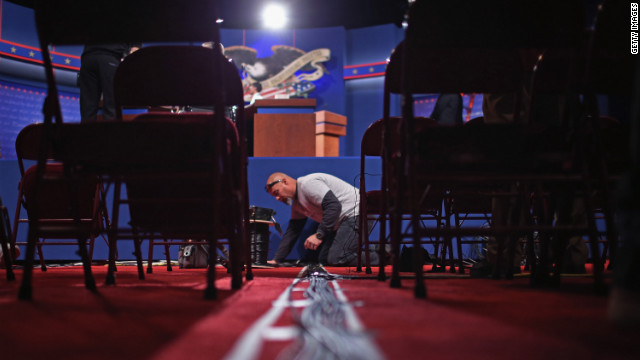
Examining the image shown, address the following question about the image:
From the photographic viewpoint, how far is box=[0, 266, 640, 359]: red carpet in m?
0.70

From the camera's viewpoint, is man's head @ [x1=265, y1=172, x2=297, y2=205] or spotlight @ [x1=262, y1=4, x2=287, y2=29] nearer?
man's head @ [x1=265, y1=172, x2=297, y2=205]

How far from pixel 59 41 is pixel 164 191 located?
0.80 m

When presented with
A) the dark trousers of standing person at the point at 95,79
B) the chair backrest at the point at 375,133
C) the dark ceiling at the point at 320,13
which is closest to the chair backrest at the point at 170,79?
the chair backrest at the point at 375,133

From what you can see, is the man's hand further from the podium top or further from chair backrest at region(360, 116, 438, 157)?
the podium top

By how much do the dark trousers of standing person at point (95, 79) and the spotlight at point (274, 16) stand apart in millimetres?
6308

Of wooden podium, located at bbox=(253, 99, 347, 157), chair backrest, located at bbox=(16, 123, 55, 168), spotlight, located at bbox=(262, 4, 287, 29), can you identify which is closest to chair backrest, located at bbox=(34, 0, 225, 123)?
chair backrest, located at bbox=(16, 123, 55, 168)

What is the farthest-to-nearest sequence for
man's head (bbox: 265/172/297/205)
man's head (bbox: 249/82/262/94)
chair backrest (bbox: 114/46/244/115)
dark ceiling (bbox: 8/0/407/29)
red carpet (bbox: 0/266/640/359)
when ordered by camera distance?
man's head (bbox: 249/82/262/94), dark ceiling (bbox: 8/0/407/29), man's head (bbox: 265/172/297/205), chair backrest (bbox: 114/46/244/115), red carpet (bbox: 0/266/640/359)

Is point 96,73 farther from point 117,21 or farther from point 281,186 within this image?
point 117,21

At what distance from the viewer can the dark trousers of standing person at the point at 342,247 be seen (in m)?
3.77

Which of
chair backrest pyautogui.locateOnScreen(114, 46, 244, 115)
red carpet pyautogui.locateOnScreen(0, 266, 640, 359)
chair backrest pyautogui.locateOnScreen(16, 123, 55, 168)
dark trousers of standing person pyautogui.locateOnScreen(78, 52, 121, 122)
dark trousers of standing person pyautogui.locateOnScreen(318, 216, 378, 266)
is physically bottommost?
dark trousers of standing person pyautogui.locateOnScreen(318, 216, 378, 266)

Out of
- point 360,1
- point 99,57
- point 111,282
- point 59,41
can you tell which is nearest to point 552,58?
point 59,41

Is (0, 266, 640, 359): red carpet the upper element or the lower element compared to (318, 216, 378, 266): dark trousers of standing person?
upper

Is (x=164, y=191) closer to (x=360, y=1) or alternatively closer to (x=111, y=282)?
(x=111, y=282)

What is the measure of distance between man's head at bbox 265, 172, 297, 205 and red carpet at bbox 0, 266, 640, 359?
2.50 m
